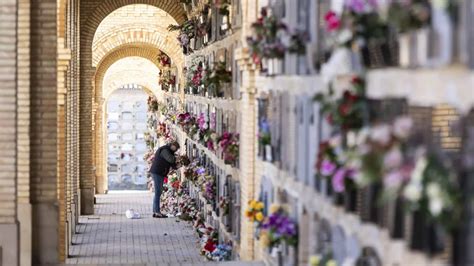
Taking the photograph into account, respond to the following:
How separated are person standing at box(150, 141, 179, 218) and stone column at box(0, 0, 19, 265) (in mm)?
13494

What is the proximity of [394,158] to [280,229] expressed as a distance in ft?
16.6

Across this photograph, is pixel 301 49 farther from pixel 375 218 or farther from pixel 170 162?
pixel 170 162

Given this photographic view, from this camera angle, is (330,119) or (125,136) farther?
(125,136)

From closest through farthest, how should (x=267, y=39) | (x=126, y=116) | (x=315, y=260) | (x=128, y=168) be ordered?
(x=315, y=260) < (x=267, y=39) < (x=128, y=168) < (x=126, y=116)

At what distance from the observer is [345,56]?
9750 mm

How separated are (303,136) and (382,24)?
371 centimetres

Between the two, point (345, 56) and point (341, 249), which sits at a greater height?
point (345, 56)

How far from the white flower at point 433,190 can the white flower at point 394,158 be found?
449 mm

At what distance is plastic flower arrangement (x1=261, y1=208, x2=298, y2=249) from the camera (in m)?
12.5

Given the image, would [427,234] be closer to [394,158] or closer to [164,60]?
[394,158]

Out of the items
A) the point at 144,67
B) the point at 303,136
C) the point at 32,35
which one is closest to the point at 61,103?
the point at 32,35

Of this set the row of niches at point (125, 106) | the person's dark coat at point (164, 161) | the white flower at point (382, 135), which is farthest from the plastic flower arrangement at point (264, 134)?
the row of niches at point (125, 106)

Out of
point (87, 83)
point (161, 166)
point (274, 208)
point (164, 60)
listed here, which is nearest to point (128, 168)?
point (164, 60)

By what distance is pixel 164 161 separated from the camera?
102 ft
